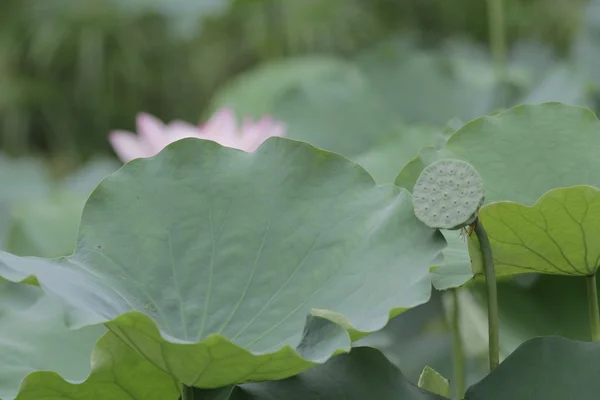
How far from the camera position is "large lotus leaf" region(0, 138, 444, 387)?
52 cm

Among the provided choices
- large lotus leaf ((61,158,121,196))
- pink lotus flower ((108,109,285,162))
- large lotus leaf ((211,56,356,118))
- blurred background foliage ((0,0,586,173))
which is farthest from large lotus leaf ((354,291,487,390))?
blurred background foliage ((0,0,586,173))

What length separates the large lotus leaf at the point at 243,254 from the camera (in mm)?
521

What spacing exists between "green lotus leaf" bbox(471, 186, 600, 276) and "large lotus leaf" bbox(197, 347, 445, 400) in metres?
0.09

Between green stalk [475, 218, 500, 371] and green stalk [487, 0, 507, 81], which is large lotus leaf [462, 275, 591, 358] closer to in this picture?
green stalk [475, 218, 500, 371]

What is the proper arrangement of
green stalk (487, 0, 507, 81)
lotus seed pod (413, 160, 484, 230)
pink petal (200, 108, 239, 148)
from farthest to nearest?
green stalk (487, 0, 507, 81), pink petal (200, 108, 239, 148), lotus seed pod (413, 160, 484, 230)

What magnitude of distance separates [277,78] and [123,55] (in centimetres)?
180

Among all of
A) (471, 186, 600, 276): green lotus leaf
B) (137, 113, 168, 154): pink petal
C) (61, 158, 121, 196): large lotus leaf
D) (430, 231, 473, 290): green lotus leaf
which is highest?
(471, 186, 600, 276): green lotus leaf

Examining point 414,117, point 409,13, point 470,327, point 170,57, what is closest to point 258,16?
point 170,57

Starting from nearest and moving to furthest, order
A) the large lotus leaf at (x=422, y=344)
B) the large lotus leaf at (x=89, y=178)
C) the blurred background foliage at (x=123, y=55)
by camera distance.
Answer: the large lotus leaf at (x=422, y=344) → the large lotus leaf at (x=89, y=178) → the blurred background foliage at (x=123, y=55)

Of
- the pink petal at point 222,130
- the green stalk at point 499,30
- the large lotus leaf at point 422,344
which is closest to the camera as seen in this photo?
the pink petal at point 222,130

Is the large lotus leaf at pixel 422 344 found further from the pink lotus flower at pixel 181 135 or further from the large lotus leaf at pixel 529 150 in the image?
the large lotus leaf at pixel 529 150

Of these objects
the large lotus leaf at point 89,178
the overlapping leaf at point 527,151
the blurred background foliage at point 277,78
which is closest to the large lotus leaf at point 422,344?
the blurred background foliage at point 277,78

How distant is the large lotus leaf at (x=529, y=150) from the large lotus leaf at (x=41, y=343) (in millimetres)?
296

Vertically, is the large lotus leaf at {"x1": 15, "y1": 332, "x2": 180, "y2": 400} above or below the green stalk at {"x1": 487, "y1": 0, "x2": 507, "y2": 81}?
above
